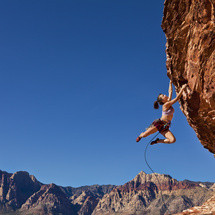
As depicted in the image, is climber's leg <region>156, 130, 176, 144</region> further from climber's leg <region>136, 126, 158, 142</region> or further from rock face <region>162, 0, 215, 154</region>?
rock face <region>162, 0, 215, 154</region>

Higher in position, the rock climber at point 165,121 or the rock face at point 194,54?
the rock face at point 194,54

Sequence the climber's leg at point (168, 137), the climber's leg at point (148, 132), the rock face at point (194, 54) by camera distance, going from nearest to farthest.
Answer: the rock face at point (194, 54) → the climber's leg at point (168, 137) → the climber's leg at point (148, 132)

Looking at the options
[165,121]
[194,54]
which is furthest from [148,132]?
[194,54]

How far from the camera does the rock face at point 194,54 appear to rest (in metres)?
12.2

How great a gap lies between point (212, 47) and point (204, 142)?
801cm

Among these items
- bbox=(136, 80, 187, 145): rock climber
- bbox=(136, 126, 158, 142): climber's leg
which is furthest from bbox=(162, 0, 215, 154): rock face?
bbox=(136, 126, 158, 142): climber's leg

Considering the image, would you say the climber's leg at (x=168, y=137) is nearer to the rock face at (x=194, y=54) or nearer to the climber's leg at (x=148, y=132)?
the climber's leg at (x=148, y=132)

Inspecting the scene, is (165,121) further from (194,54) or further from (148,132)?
(194,54)

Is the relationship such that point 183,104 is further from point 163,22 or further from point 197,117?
point 163,22

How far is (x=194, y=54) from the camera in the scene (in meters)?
13.3


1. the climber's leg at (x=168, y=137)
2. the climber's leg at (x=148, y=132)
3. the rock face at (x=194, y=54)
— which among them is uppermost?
the rock face at (x=194, y=54)

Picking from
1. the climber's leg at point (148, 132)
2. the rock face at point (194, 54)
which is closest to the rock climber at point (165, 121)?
the climber's leg at point (148, 132)

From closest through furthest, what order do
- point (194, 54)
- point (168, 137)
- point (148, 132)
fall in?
1. point (194, 54)
2. point (168, 137)
3. point (148, 132)

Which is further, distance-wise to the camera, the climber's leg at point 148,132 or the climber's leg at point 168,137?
the climber's leg at point 148,132
